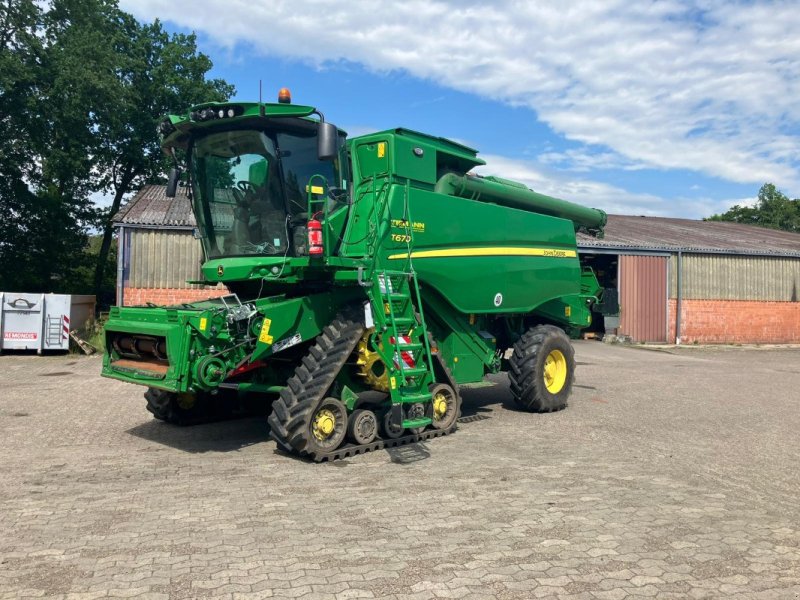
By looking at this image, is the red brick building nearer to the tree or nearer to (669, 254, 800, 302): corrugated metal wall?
(669, 254, 800, 302): corrugated metal wall

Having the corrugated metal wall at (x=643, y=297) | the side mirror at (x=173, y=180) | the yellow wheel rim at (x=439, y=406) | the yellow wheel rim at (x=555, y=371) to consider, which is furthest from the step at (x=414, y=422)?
the corrugated metal wall at (x=643, y=297)

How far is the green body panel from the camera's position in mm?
6352

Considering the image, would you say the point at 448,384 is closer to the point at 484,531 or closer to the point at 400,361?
the point at 400,361

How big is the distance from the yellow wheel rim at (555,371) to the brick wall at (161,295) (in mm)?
11381

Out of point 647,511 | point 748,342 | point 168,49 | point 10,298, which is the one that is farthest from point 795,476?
point 168,49

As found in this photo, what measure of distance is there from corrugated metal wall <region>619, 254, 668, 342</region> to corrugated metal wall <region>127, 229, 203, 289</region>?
14.3m

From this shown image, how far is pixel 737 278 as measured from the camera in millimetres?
24234

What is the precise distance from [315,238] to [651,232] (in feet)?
75.9

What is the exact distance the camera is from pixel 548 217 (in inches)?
381

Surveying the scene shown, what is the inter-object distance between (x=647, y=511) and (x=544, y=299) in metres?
4.88

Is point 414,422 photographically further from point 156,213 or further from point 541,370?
point 156,213

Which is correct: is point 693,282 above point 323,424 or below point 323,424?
above

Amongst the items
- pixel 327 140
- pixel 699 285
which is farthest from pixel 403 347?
pixel 699 285

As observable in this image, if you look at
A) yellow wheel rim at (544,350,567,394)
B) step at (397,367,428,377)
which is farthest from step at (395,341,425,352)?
yellow wheel rim at (544,350,567,394)
